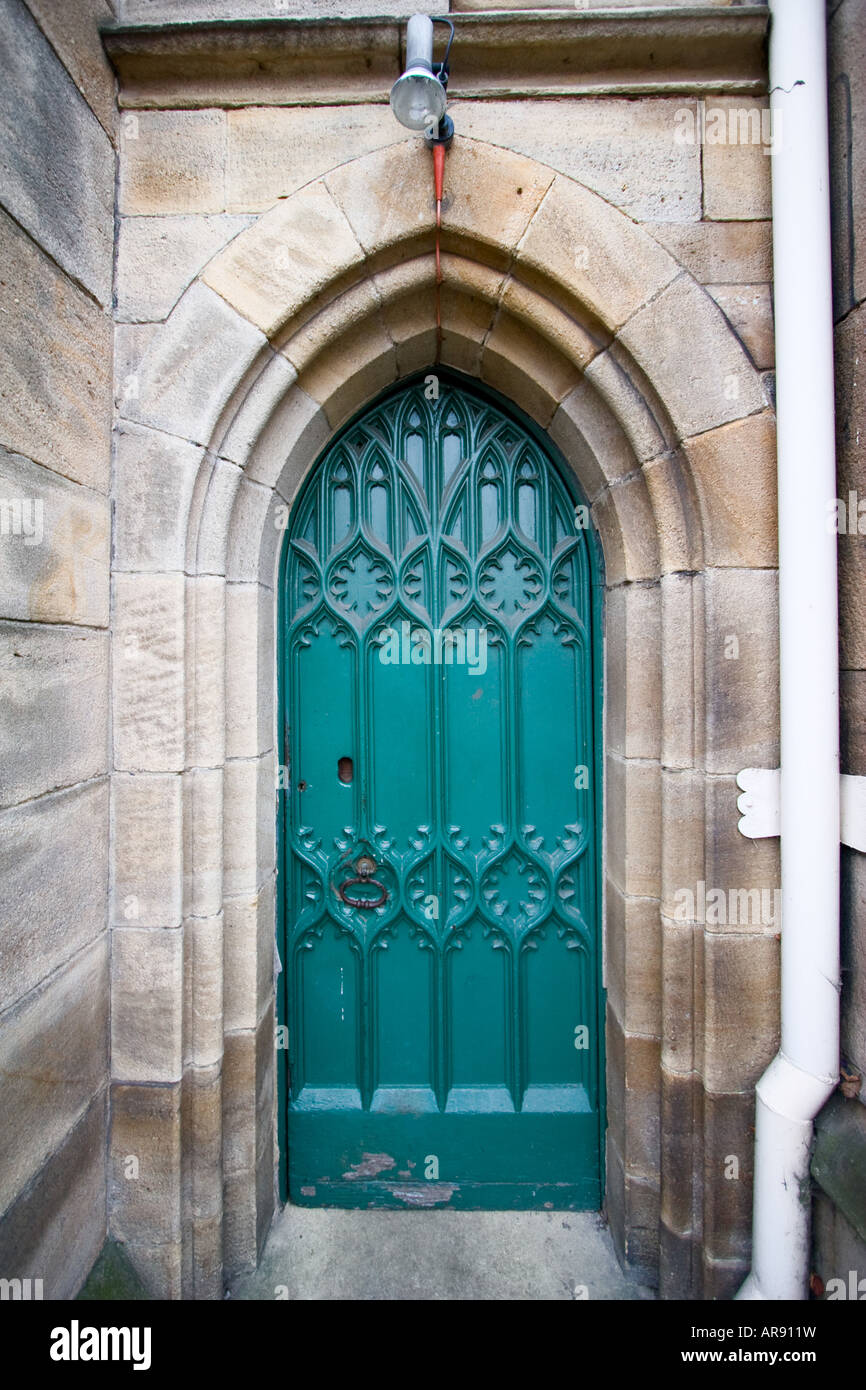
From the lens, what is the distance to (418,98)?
5.60ft

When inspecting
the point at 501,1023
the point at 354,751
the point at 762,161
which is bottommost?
the point at 501,1023

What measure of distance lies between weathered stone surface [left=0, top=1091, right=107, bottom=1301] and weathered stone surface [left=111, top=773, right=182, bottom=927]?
22.5 inches

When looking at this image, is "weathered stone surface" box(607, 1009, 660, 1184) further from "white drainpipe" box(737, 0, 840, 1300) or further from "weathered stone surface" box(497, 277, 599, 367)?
"weathered stone surface" box(497, 277, 599, 367)

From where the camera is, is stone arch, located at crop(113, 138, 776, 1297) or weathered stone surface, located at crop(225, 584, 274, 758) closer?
stone arch, located at crop(113, 138, 776, 1297)

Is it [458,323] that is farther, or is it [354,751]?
[354,751]

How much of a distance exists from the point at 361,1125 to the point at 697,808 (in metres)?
1.65

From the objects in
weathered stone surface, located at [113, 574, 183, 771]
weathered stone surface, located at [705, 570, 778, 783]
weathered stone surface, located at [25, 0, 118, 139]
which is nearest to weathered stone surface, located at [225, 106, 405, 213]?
weathered stone surface, located at [25, 0, 118, 139]

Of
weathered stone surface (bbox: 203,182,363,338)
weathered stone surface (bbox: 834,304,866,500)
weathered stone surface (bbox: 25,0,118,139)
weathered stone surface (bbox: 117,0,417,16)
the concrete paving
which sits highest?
weathered stone surface (bbox: 117,0,417,16)

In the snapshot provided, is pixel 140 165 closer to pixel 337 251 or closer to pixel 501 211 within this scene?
pixel 337 251

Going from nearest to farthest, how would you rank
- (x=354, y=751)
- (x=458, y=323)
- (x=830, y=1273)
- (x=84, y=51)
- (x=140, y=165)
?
(x=830, y=1273) → (x=84, y=51) → (x=140, y=165) → (x=458, y=323) → (x=354, y=751)

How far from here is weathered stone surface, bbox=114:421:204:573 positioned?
1.96 m

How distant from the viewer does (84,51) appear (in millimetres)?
1880

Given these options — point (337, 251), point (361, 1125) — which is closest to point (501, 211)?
point (337, 251)

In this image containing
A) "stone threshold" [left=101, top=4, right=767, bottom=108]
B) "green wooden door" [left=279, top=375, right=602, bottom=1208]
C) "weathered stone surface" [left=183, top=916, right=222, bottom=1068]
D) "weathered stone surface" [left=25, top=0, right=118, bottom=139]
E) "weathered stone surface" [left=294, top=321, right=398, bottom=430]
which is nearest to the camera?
"weathered stone surface" [left=25, top=0, right=118, bottom=139]
